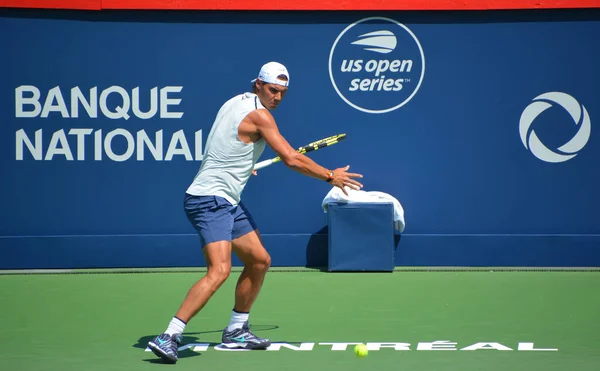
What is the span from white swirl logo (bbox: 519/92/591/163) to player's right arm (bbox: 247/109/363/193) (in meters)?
5.28

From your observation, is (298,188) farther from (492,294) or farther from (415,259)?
(492,294)

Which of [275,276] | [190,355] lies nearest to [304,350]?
[190,355]

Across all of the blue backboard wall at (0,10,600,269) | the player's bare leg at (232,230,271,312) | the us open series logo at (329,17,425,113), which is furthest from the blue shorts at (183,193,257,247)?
the us open series logo at (329,17,425,113)

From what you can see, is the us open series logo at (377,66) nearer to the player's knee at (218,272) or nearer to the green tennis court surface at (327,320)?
the green tennis court surface at (327,320)

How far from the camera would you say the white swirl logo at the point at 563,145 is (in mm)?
12289

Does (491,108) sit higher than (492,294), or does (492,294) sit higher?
(491,108)

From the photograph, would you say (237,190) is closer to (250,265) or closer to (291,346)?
(250,265)

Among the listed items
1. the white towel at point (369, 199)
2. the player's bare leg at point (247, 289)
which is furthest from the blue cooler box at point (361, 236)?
the player's bare leg at point (247, 289)

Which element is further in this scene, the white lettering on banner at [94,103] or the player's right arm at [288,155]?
the white lettering on banner at [94,103]

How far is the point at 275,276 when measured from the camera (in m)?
11.6

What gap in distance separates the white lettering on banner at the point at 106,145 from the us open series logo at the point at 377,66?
177 cm

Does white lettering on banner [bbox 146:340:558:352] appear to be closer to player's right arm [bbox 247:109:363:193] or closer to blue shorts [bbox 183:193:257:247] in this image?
blue shorts [bbox 183:193:257:247]

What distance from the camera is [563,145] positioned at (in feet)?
40.5

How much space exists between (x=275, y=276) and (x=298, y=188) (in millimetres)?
1202
